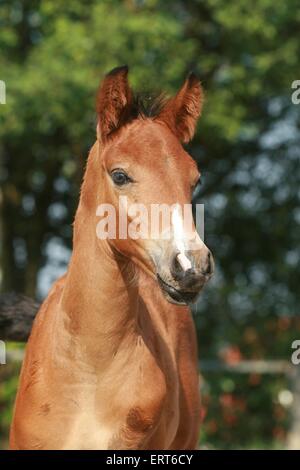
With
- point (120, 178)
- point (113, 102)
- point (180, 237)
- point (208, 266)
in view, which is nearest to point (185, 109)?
point (113, 102)

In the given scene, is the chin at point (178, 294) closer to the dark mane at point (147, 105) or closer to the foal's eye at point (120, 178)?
the foal's eye at point (120, 178)

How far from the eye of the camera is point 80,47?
460 inches

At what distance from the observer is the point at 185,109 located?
438 centimetres

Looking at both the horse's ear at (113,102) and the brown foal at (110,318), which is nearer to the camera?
the brown foal at (110,318)

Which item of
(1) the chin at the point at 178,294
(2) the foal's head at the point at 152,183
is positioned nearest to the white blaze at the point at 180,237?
(2) the foal's head at the point at 152,183

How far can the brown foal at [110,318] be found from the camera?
3912mm

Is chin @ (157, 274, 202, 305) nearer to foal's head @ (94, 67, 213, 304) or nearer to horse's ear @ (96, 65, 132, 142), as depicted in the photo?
foal's head @ (94, 67, 213, 304)

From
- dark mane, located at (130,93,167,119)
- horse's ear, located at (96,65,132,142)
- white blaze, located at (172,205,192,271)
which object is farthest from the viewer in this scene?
dark mane, located at (130,93,167,119)

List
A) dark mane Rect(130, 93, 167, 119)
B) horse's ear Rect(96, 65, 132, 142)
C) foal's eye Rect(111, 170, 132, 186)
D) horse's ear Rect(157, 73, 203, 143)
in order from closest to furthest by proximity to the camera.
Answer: foal's eye Rect(111, 170, 132, 186), horse's ear Rect(96, 65, 132, 142), dark mane Rect(130, 93, 167, 119), horse's ear Rect(157, 73, 203, 143)

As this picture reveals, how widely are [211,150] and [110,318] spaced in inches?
464

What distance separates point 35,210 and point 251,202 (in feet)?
14.0

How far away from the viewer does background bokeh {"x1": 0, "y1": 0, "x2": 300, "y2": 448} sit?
11742 mm

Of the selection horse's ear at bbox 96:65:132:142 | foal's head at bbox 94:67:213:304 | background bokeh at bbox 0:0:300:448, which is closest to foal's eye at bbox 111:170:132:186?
foal's head at bbox 94:67:213:304
